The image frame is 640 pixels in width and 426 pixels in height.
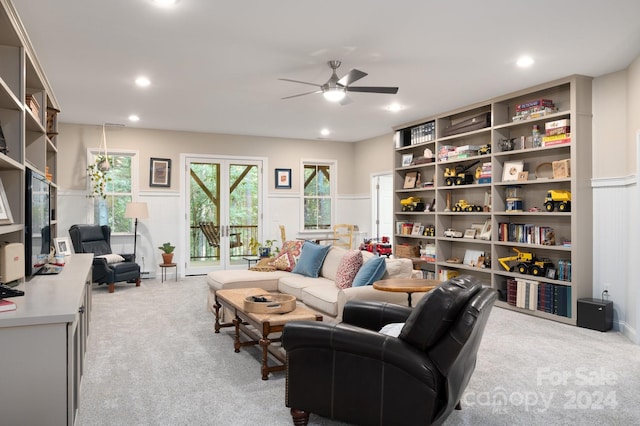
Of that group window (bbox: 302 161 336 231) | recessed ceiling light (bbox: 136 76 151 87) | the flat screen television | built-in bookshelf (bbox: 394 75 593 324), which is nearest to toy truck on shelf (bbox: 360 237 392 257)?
built-in bookshelf (bbox: 394 75 593 324)

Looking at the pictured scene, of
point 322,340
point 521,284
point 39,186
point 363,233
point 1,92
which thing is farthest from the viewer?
point 363,233

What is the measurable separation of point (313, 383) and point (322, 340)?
25cm

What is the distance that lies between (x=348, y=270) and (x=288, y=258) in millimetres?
1448

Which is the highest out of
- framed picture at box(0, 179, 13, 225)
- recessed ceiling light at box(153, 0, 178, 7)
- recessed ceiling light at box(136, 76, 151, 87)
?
recessed ceiling light at box(136, 76, 151, 87)

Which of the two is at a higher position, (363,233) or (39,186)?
(39,186)

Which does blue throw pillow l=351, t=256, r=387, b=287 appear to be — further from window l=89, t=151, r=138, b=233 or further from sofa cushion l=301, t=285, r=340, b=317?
window l=89, t=151, r=138, b=233

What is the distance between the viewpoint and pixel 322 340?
2.40 metres

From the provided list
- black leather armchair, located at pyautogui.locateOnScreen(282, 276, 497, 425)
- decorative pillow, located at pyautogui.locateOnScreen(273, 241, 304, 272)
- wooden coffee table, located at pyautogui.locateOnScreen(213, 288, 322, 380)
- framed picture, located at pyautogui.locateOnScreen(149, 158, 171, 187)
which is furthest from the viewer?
framed picture, located at pyautogui.locateOnScreen(149, 158, 171, 187)

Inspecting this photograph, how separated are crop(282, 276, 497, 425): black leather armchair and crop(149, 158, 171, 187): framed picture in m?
6.18

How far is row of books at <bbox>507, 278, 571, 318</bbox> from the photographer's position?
16.0ft

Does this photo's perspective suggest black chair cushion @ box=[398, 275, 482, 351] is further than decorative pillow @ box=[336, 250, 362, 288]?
No

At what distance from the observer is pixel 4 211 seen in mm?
2764

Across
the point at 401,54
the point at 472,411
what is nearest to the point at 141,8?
the point at 401,54

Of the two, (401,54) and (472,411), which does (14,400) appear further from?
(401,54)
